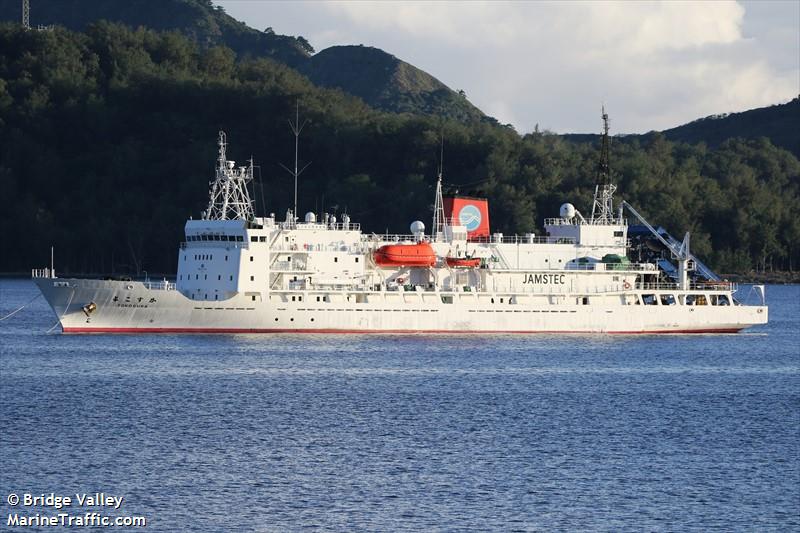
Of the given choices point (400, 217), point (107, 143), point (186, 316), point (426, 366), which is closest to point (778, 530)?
point (426, 366)

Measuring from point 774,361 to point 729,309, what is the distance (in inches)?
379

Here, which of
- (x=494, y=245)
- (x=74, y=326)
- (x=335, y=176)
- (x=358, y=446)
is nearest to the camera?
(x=358, y=446)

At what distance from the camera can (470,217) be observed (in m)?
68.6

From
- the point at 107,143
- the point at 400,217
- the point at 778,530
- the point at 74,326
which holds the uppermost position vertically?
the point at 107,143

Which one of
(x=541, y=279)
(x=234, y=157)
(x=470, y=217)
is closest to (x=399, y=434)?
(x=541, y=279)

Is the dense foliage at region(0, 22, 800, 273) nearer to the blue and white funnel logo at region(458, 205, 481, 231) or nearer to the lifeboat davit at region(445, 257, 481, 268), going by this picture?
the blue and white funnel logo at region(458, 205, 481, 231)

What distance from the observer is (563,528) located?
2802cm

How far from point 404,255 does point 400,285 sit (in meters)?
1.42

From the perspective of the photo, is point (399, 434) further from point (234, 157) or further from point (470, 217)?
point (234, 157)

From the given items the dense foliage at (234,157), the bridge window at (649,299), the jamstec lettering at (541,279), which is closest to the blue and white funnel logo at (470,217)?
the jamstec lettering at (541,279)

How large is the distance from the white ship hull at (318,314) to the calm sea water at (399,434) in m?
1.61

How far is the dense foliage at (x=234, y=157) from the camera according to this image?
395 feet

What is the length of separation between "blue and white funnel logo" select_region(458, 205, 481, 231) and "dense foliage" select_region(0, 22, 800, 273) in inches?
1783

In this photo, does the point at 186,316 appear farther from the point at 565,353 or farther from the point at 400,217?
the point at 400,217
